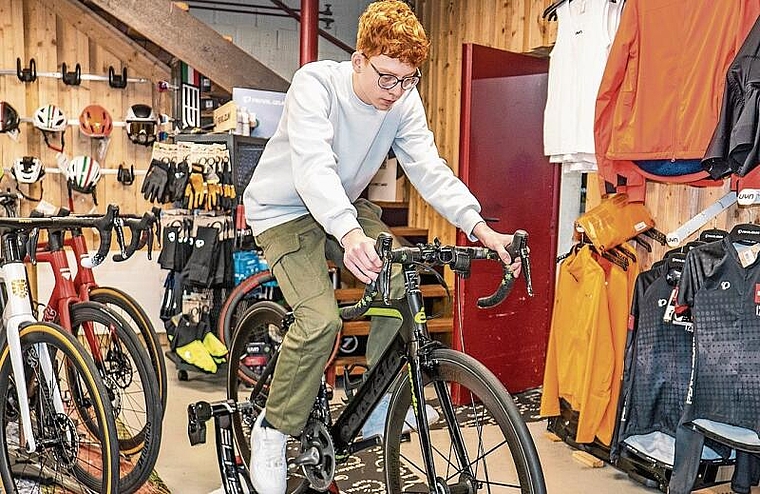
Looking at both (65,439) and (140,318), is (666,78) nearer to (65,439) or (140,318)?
(140,318)

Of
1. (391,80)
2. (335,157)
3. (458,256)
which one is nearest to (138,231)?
(335,157)

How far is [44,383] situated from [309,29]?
343 cm

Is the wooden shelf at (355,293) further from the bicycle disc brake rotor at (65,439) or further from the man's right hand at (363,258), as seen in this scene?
the man's right hand at (363,258)

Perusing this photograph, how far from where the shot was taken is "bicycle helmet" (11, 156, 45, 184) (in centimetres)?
530

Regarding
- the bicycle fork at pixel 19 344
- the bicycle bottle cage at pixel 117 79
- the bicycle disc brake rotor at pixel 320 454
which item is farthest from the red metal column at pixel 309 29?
the bicycle disc brake rotor at pixel 320 454

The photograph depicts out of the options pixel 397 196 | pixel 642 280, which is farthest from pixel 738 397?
pixel 397 196

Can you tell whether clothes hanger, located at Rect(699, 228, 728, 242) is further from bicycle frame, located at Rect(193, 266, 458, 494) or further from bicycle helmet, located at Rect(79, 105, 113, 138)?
bicycle helmet, located at Rect(79, 105, 113, 138)

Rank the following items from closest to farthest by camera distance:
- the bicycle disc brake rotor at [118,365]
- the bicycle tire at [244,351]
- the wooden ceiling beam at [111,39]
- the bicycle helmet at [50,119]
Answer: the bicycle tire at [244,351] → the bicycle disc brake rotor at [118,365] → the bicycle helmet at [50,119] → the wooden ceiling beam at [111,39]

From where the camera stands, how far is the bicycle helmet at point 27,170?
5.30m

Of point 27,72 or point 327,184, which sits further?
point 27,72

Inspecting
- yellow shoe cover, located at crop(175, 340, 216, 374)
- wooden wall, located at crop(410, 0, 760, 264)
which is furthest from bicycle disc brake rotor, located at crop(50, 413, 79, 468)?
wooden wall, located at crop(410, 0, 760, 264)

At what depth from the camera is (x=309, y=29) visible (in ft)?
17.0

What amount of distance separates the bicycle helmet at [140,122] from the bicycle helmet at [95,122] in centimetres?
15

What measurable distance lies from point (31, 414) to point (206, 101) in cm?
362
